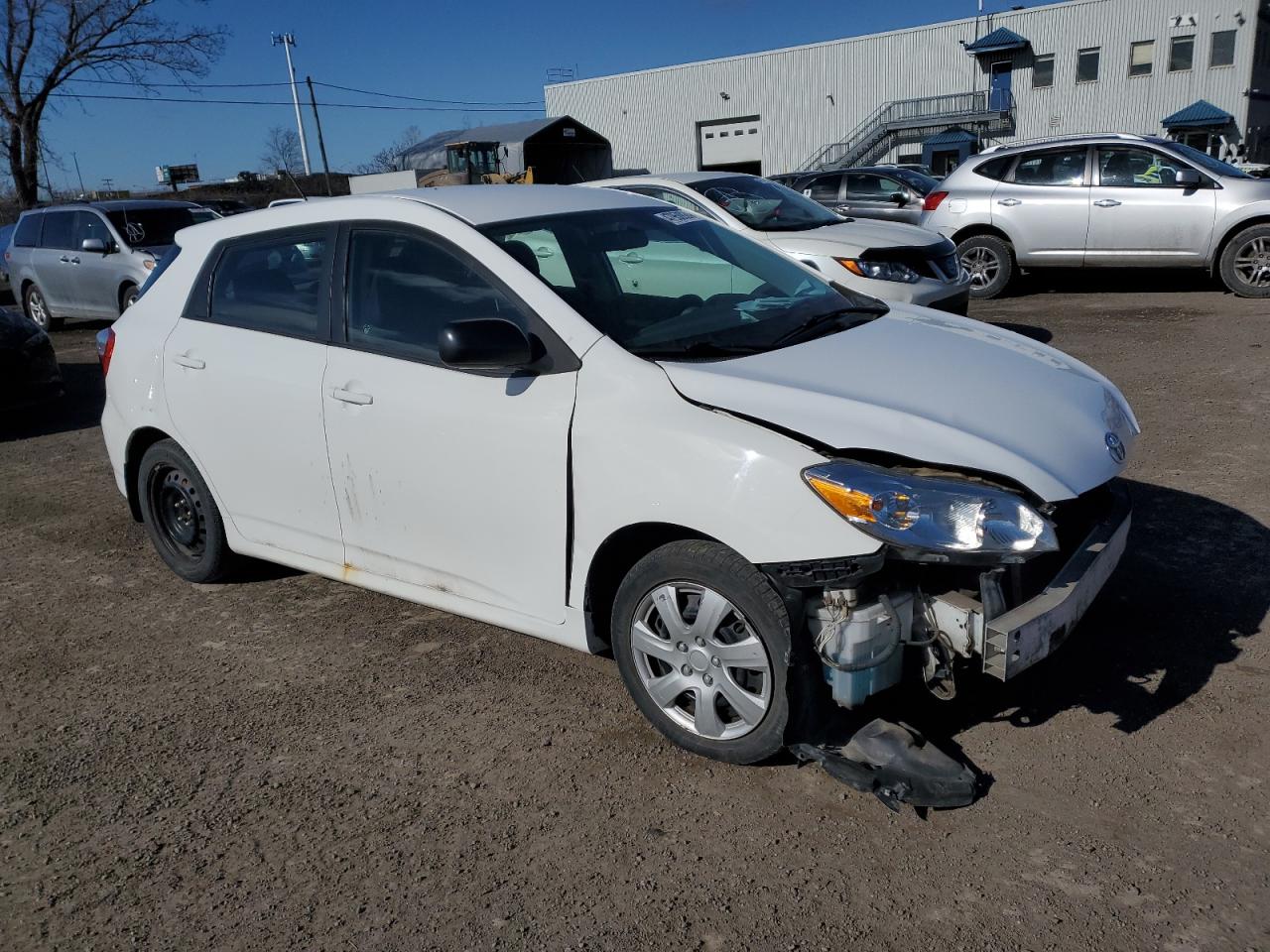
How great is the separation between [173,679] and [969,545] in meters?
3.01

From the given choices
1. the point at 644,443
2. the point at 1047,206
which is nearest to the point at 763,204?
the point at 1047,206

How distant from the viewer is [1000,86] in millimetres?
44250

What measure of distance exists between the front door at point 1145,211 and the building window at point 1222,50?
117ft

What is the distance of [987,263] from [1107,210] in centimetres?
145

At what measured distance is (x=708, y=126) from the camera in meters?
52.3

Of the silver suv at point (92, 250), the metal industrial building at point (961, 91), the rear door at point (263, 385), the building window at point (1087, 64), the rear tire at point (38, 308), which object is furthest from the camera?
the building window at point (1087, 64)

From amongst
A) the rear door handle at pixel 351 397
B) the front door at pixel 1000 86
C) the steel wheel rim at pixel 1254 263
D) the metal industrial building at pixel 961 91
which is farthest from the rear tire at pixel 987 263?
the front door at pixel 1000 86

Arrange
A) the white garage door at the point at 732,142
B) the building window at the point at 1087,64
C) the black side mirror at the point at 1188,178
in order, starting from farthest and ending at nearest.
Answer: the white garage door at the point at 732,142
the building window at the point at 1087,64
the black side mirror at the point at 1188,178

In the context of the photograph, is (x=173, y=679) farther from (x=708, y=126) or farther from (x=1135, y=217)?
(x=708, y=126)

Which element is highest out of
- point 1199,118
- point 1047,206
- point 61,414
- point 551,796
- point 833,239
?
point 1199,118

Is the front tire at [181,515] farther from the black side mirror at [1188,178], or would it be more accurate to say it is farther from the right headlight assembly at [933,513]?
the black side mirror at [1188,178]

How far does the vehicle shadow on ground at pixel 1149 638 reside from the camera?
134 inches

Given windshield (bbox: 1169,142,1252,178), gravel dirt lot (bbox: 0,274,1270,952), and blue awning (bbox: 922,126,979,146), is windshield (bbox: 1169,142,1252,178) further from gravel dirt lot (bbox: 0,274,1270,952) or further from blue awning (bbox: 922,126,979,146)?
blue awning (bbox: 922,126,979,146)

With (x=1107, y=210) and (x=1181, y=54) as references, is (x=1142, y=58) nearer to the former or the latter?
(x=1181, y=54)
